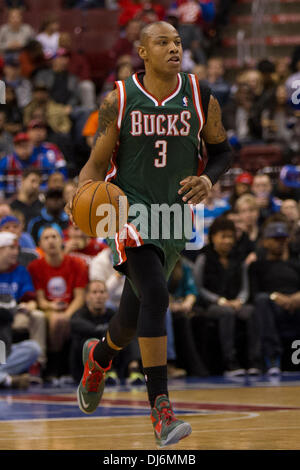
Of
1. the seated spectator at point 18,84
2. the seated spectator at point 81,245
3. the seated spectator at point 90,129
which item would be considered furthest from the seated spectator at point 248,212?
the seated spectator at point 18,84

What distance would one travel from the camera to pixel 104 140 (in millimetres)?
6105

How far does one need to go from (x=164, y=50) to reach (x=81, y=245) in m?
6.42

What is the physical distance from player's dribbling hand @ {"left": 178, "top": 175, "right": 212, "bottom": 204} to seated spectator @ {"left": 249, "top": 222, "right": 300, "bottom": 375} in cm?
583

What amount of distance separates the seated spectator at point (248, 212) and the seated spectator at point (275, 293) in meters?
0.62

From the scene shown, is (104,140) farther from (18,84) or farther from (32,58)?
(32,58)

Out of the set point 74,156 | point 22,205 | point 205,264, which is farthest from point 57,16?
point 205,264

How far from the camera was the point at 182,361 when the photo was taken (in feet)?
38.7

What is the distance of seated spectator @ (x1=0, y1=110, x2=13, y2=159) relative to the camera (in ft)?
50.2

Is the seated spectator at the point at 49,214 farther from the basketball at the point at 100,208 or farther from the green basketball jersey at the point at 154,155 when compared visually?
the basketball at the point at 100,208

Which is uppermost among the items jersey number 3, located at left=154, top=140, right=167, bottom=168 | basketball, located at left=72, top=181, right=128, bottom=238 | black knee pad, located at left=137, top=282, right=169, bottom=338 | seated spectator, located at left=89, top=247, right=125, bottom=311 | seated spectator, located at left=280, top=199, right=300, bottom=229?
A: seated spectator, located at left=280, top=199, right=300, bottom=229

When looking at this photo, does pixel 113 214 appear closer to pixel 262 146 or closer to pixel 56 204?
pixel 56 204

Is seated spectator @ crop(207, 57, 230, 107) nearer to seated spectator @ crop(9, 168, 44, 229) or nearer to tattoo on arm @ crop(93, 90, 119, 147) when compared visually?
seated spectator @ crop(9, 168, 44, 229)

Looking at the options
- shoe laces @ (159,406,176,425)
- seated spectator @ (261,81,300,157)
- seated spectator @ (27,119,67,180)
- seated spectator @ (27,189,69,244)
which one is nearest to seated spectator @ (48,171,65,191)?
seated spectator @ (27,189,69,244)
